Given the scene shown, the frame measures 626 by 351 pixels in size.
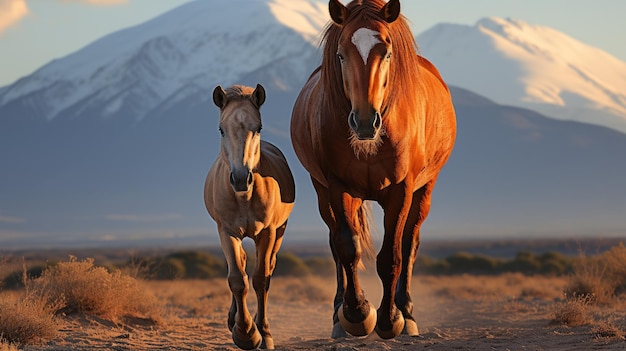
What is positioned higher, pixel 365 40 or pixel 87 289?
pixel 365 40

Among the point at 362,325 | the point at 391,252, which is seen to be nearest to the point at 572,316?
the point at 391,252

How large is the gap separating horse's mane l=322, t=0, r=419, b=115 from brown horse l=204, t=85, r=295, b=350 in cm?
85

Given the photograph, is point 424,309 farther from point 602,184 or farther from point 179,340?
point 602,184

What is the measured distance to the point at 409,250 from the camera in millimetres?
9852

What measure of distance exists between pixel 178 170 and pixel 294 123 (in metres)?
190

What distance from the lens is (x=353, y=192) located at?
26.9ft

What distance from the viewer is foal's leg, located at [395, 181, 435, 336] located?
9.76m

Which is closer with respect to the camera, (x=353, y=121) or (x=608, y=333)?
(x=353, y=121)

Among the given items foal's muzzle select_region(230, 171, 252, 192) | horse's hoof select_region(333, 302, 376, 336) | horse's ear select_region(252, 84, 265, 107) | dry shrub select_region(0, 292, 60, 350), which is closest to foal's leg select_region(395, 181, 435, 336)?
horse's hoof select_region(333, 302, 376, 336)

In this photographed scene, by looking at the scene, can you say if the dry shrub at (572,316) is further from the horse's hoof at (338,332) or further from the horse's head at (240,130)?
the horse's head at (240,130)

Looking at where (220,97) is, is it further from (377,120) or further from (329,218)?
(377,120)

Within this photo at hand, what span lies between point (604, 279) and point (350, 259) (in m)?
9.91

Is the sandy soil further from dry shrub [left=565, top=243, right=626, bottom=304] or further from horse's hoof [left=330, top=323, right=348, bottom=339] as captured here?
dry shrub [left=565, top=243, right=626, bottom=304]

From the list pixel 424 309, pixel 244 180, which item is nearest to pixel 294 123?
pixel 244 180
